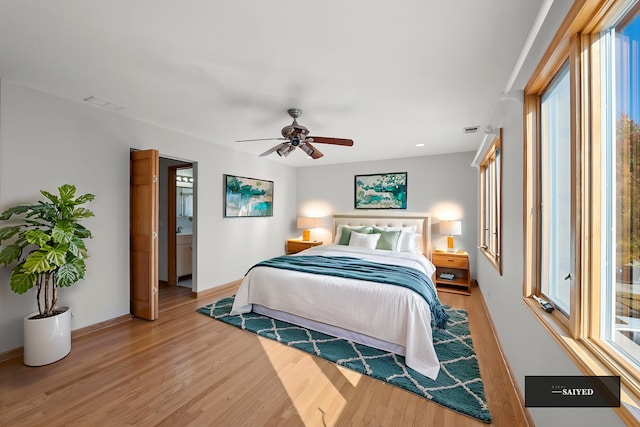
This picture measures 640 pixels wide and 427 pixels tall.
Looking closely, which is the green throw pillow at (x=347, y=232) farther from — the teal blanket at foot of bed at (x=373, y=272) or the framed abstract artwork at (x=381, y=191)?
the teal blanket at foot of bed at (x=373, y=272)

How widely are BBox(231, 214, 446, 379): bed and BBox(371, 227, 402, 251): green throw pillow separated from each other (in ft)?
1.14

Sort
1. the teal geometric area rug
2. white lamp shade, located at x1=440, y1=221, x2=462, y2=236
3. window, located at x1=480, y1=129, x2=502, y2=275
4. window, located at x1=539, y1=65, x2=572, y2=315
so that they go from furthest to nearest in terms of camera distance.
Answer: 1. white lamp shade, located at x1=440, y1=221, x2=462, y2=236
2. window, located at x1=480, y1=129, x2=502, y2=275
3. the teal geometric area rug
4. window, located at x1=539, y1=65, x2=572, y2=315

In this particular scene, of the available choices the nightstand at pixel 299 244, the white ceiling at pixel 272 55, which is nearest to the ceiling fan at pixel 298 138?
the white ceiling at pixel 272 55

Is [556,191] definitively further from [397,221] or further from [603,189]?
[397,221]

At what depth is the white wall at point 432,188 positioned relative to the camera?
4664 mm

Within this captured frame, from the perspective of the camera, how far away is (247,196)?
4.90 m

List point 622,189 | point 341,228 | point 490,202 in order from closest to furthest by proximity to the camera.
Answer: point 622,189
point 490,202
point 341,228

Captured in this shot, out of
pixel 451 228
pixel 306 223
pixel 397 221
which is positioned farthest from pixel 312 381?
pixel 306 223

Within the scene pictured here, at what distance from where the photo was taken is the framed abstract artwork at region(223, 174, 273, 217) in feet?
14.8

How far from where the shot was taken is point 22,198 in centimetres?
241

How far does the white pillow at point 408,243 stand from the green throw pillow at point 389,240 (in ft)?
0.26

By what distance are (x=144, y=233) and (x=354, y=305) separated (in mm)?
2589

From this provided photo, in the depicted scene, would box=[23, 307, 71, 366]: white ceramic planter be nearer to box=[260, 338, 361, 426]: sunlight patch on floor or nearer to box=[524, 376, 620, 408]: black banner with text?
box=[260, 338, 361, 426]: sunlight patch on floor

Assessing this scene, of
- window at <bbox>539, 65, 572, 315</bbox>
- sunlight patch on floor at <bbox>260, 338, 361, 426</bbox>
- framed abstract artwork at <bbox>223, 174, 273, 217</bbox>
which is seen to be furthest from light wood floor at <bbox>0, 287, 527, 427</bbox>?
framed abstract artwork at <bbox>223, 174, 273, 217</bbox>
